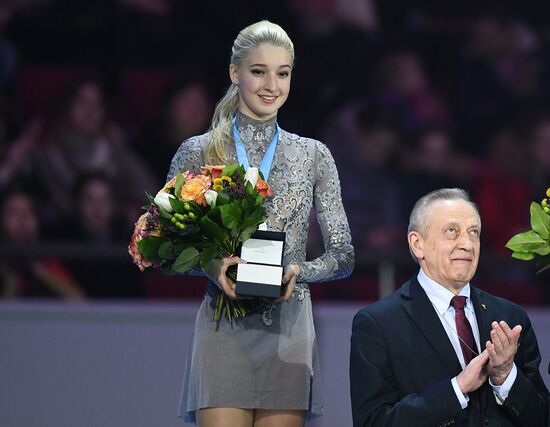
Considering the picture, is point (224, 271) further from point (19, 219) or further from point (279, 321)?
point (19, 219)

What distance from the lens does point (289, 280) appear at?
3311 millimetres

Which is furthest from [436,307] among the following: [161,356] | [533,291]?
[533,291]

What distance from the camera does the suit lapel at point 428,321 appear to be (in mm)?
3299

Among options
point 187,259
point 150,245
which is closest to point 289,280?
point 187,259

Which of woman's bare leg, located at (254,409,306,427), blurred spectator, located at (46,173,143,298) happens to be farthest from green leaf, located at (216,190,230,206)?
blurred spectator, located at (46,173,143,298)

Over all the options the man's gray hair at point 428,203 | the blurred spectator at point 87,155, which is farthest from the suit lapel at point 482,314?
the blurred spectator at point 87,155

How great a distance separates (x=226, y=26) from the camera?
6.91 m

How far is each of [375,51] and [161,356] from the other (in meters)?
2.66

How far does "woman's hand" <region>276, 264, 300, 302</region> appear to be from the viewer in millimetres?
3305

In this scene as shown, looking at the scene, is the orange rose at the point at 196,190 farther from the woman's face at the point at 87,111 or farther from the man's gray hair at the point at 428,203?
the woman's face at the point at 87,111

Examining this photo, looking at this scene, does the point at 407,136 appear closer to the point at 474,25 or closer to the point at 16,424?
the point at 474,25

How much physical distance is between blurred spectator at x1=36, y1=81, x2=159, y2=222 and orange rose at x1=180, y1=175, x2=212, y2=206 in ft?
10.8

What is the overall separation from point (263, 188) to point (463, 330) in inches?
27.3

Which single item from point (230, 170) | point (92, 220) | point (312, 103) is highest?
point (312, 103)
